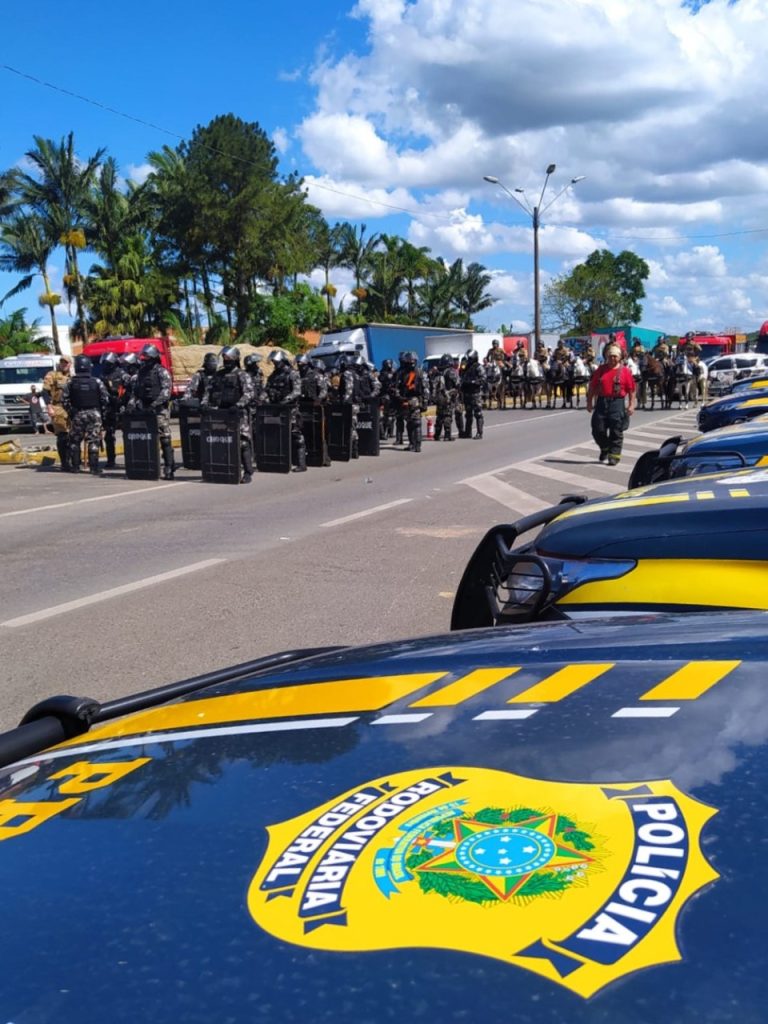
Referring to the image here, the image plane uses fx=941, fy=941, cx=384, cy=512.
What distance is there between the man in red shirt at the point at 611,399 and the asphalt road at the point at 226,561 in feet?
1.56

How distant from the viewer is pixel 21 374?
27031mm

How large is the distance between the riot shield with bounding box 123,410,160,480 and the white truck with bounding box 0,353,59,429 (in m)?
12.8

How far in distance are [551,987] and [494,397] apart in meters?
34.4

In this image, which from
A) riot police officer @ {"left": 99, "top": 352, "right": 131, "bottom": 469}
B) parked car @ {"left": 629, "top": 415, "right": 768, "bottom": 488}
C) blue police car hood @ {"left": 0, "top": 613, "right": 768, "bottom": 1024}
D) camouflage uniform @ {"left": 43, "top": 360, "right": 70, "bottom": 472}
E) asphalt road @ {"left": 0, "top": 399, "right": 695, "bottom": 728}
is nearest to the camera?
blue police car hood @ {"left": 0, "top": 613, "right": 768, "bottom": 1024}

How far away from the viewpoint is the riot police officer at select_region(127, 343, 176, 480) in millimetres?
14341

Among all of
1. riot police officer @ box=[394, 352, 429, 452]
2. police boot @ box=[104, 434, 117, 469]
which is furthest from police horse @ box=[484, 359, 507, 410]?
police boot @ box=[104, 434, 117, 469]

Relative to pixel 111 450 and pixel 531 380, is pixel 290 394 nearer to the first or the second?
pixel 111 450

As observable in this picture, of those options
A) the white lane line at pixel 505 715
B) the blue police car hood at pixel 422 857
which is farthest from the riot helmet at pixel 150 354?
the white lane line at pixel 505 715

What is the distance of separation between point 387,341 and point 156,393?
23.3 meters

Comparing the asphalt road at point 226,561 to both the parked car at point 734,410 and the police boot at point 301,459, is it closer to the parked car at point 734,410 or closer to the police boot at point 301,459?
the police boot at point 301,459

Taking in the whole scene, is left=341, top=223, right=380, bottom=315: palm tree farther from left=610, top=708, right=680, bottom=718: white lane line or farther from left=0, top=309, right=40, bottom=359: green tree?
left=610, top=708, right=680, bottom=718: white lane line

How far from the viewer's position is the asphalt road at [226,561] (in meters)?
5.35

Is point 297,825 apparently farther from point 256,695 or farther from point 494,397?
point 494,397

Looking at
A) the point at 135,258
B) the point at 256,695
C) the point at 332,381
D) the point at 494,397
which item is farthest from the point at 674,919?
the point at 135,258
